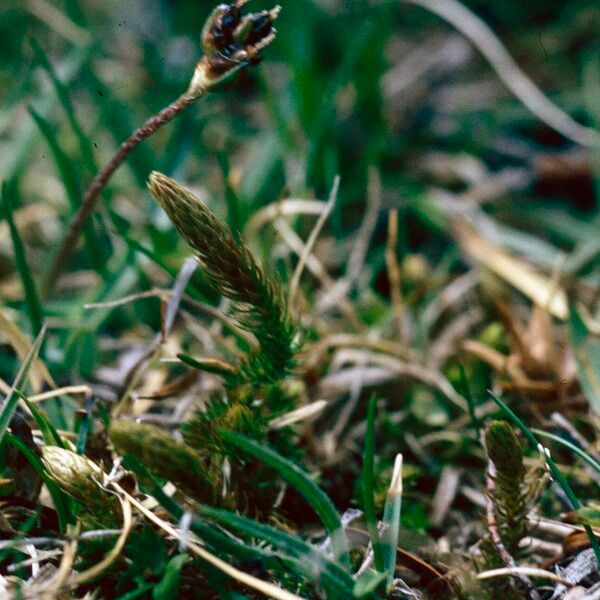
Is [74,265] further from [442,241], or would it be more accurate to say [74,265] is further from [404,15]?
[404,15]

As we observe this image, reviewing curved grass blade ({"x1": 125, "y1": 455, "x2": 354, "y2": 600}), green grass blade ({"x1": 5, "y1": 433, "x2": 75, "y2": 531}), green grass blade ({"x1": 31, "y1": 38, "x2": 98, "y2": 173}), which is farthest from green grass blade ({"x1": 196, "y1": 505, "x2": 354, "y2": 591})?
green grass blade ({"x1": 31, "y1": 38, "x2": 98, "y2": 173})

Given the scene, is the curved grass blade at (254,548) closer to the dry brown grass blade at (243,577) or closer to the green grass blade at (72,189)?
the dry brown grass blade at (243,577)

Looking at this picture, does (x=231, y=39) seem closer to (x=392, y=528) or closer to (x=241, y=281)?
(x=241, y=281)

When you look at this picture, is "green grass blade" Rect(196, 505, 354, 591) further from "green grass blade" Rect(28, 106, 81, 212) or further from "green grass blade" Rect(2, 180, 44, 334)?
"green grass blade" Rect(28, 106, 81, 212)

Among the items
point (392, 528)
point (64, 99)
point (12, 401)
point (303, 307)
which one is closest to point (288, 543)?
point (392, 528)

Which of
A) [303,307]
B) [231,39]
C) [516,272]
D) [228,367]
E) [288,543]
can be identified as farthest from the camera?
[516,272]
